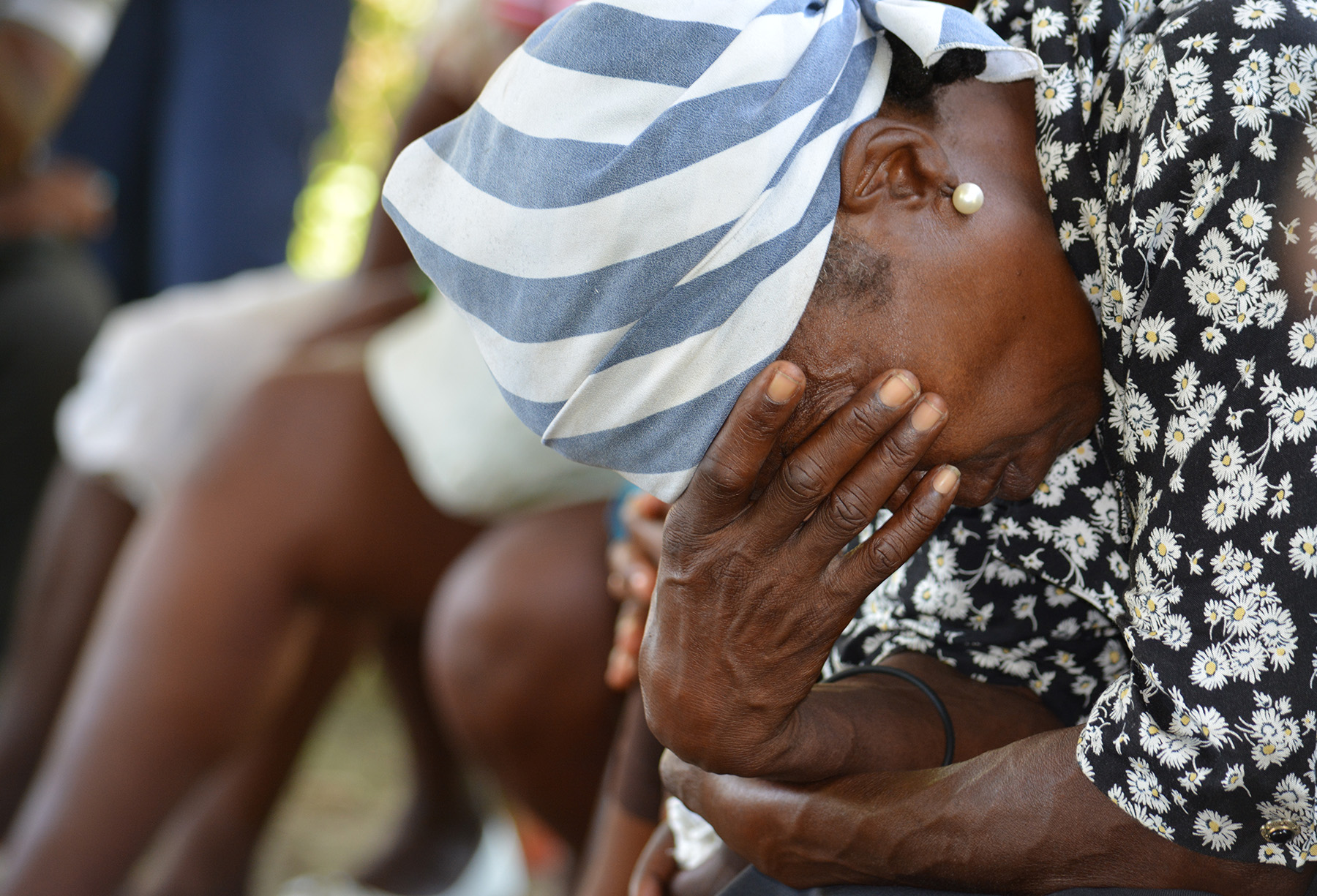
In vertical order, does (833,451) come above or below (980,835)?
above

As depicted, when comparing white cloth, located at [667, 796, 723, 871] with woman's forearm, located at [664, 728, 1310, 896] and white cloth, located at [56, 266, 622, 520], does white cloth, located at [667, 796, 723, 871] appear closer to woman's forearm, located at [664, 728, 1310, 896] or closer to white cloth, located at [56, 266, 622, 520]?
woman's forearm, located at [664, 728, 1310, 896]

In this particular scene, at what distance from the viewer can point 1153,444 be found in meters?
0.79

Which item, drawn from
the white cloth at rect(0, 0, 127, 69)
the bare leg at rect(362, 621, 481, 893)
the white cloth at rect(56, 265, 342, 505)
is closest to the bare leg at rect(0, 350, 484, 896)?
the white cloth at rect(56, 265, 342, 505)

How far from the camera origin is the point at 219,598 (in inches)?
62.9

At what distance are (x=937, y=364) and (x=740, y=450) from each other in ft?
0.46

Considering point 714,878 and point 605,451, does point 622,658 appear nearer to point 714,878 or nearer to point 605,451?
point 714,878

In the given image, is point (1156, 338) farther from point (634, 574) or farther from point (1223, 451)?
point (634, 574)

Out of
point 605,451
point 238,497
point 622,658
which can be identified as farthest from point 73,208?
point 605,451

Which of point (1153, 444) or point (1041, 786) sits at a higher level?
point (1153, 444)

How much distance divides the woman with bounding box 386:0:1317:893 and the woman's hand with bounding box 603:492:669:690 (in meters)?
0.33

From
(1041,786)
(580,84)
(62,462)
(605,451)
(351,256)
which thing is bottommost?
(351,256)

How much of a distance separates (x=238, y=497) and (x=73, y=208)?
1393 millimetres

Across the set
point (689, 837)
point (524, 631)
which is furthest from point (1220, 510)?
point (524, 631)

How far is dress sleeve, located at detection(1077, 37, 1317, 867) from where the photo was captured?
28.0 inches
